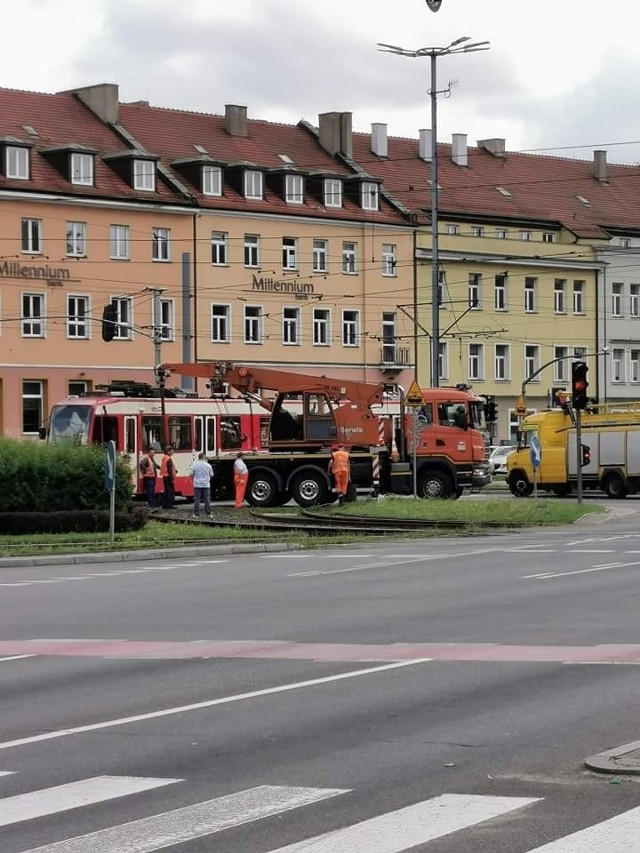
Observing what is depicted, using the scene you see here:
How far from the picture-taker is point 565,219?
90.4m

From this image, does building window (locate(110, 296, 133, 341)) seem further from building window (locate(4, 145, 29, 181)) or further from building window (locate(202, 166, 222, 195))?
building window (locate(202, 166, 222, 195))

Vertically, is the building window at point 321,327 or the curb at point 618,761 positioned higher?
the building window at point 321,327

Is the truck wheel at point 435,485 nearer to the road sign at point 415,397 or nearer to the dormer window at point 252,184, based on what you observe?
the road sign at point 415,397

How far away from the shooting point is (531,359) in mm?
89125

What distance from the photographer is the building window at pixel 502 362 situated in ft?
287

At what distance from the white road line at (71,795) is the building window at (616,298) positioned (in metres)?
85.1

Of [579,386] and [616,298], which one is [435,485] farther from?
[616,298]

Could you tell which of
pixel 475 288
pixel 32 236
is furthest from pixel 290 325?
pixel 32 236

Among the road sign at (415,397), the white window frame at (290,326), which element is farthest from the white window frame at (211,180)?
the road sign at (415,397)

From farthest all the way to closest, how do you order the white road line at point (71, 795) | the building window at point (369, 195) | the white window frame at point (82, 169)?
the building window at point (369, 195) < the white window frame at point (82, 169) < the white road line at point (71, 795)

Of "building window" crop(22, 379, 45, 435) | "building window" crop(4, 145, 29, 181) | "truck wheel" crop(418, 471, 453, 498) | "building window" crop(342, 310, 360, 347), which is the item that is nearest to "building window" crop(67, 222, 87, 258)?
"building window" crop(4, 145, 29, 181)

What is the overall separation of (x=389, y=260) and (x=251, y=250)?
7876 millimetres

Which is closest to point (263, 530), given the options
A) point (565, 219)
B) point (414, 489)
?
point (414, 489)

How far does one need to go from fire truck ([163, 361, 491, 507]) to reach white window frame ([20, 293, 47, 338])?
784 inches
